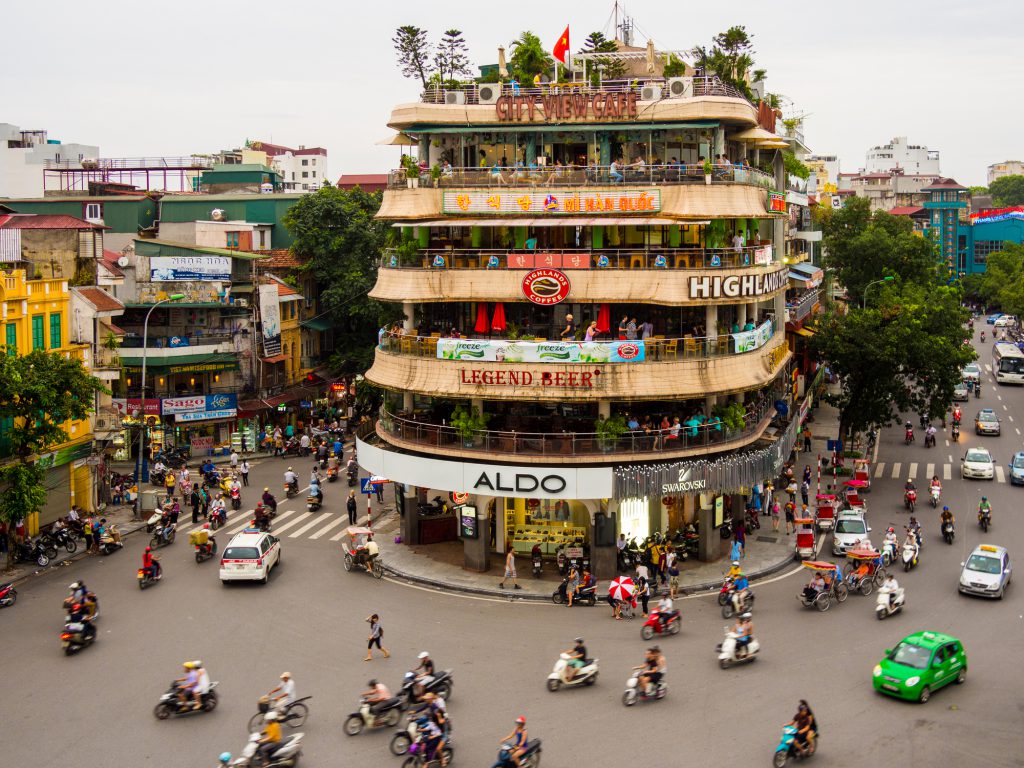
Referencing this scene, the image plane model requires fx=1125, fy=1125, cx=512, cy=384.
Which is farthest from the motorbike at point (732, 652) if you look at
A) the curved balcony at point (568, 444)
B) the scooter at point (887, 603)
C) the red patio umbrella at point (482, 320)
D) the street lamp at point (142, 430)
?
the street lamp at point (142, 430)

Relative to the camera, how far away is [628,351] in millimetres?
39938

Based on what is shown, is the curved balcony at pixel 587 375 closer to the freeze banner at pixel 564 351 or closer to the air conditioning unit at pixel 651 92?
the freeze banner at pixel 564 351

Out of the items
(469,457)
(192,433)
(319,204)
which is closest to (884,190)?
(319,204)

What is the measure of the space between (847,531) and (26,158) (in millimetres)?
77847

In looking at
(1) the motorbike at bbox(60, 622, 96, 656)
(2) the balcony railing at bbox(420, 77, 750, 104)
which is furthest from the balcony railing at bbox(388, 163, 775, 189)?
(1) the motorbike at bbox(60, 622, 96, 656)

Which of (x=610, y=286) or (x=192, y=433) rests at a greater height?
(x=610, y=286)

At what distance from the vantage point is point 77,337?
51938mm

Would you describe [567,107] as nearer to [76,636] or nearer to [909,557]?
[909,557]

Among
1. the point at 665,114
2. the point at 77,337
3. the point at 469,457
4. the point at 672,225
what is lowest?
the point at 469,457

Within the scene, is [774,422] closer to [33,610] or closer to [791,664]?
[791,664]

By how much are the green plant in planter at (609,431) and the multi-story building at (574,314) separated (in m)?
0.08

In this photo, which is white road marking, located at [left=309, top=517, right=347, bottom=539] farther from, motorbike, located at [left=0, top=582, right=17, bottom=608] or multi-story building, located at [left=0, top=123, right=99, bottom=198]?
multi-story building, located at [left=0, top=123, right=99, bottom=198]

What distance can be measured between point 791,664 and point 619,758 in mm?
8035

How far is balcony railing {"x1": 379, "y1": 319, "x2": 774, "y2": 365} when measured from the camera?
1569 inches
